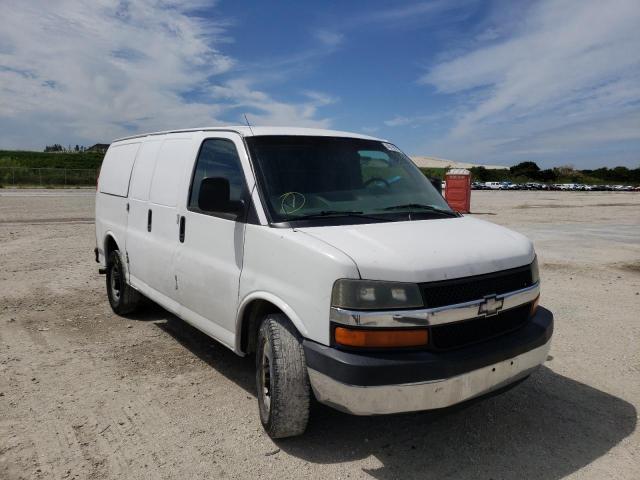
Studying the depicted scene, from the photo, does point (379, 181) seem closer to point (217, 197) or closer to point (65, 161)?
point (217, 197)

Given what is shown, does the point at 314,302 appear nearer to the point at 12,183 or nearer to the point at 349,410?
the point at 349,410

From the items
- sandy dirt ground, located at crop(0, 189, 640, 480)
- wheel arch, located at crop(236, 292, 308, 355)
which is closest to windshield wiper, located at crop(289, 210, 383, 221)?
wheel arch, located at crop(236, 292, 308, 355)

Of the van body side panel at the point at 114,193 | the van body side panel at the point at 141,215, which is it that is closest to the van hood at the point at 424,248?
the van body side panel at the point at 141,215

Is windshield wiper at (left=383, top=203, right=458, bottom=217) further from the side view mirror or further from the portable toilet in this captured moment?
the portable toilet

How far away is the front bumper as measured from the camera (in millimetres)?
2793

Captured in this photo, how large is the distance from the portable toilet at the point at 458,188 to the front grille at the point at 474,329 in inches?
761

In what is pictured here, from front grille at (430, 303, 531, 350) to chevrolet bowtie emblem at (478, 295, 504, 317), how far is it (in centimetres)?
4

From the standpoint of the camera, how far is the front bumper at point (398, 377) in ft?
9.16

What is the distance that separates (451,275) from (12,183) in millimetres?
47482

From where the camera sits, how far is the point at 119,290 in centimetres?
623

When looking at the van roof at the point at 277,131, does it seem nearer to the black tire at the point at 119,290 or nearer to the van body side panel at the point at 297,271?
the van body side panel at the point at 297,271

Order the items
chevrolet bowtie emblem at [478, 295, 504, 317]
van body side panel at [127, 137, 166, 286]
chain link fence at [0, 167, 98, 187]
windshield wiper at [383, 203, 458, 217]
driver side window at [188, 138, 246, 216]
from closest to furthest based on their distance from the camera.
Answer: chevrolet bowtie emblem at [478, 295, 504, 317] < driver side window at [188, 138, 246, 216] < windshield wiper at [383, 203, 458, 217] < van body side panel at [127, 137, 166, 286] < chain link fence at [0, 167, 98, 187]

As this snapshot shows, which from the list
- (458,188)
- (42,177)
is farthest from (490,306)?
(42,177)

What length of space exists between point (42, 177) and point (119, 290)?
143ft
